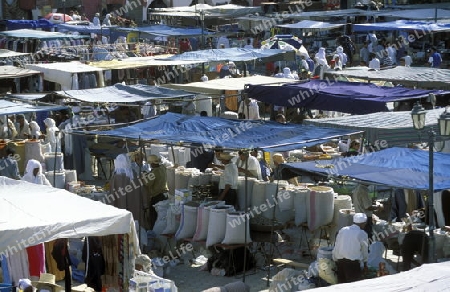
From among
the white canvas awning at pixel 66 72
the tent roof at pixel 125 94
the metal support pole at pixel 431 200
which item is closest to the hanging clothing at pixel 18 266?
the metal support pole at pixel 431 200

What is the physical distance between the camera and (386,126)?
1371 cm

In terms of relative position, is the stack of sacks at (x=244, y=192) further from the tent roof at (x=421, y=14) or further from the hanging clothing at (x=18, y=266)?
the tent roof at (x=421, y=14)

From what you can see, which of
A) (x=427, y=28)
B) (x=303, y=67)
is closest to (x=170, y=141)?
(x=303, y=67)

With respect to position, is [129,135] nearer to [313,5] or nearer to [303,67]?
[303,67]

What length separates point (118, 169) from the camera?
13.6 m

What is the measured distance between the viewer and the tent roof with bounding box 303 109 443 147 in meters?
13.6

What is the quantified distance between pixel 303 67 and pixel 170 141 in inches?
575

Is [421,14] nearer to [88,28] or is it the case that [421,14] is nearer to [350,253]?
[88,28]

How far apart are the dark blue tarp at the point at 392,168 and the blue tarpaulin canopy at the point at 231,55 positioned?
1206 centimetres

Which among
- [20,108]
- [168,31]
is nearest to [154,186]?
[20,108]

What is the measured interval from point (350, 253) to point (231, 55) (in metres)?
14.2

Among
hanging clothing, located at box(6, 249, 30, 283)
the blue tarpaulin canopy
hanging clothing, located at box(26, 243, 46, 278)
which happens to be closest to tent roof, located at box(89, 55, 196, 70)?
the blue tarpaulin canopy

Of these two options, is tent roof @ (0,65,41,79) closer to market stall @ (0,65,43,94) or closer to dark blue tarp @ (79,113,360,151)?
market stall @ (0,65,43,94)

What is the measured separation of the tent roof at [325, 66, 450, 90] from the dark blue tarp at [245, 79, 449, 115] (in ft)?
3.76
